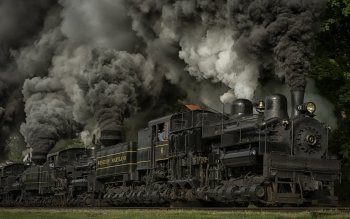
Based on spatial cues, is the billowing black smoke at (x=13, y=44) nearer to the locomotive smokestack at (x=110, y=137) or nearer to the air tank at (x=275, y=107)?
the locomotive smokestack at (x=110, y=137)

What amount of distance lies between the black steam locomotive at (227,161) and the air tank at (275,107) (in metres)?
0.03

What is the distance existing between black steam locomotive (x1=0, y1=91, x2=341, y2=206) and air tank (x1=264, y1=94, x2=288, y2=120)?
32mm

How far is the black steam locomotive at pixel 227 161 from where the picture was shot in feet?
57.9

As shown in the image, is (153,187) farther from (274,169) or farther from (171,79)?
(171,79)

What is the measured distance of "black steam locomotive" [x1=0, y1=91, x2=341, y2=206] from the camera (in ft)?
57.9

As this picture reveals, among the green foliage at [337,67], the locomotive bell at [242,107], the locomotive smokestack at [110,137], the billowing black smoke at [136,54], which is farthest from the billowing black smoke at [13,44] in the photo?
the locomotive bell at [242,107]

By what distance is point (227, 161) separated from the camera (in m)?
18.8

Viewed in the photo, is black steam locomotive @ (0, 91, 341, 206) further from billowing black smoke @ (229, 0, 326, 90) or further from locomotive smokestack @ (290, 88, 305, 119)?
billowing black smoke @ (229, 0, 326, 90)

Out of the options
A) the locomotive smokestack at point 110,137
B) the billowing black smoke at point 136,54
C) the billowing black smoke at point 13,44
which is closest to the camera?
the billowing black smoke at point 136,54

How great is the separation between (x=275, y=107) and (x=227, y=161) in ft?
Answer: 7.77

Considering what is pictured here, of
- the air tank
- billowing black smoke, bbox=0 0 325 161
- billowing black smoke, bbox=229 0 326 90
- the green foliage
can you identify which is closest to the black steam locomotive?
the air tank

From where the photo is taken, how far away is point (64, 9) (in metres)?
37.7

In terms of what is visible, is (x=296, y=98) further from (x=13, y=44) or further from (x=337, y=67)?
(x=13, y=44)

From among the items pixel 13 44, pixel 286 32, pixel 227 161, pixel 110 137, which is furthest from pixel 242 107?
pixel 13 44
